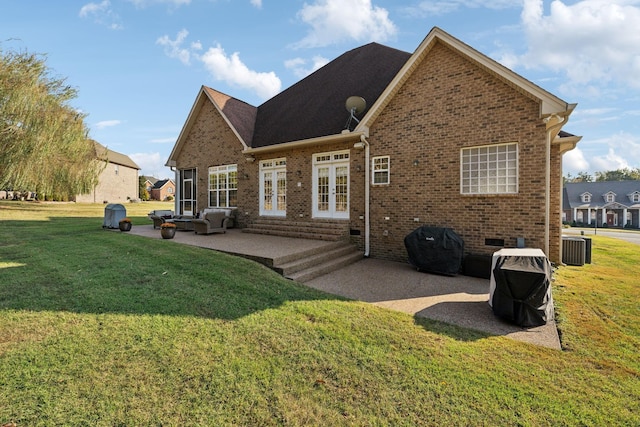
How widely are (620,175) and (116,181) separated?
10829 centimetres

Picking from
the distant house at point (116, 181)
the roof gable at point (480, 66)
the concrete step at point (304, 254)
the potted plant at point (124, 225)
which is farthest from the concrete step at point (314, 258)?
the distant house at point (116, 181)

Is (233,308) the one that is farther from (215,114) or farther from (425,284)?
(215,114)

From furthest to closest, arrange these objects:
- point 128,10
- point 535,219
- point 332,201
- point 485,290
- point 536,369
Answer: point 332,201 → point 128,10 → point 535,219 → point 485,290 → point 536,369

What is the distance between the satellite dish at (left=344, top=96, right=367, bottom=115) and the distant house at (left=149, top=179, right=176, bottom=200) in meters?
61.5

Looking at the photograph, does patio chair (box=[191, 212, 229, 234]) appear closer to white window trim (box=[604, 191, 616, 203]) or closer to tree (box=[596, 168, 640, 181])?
white window trim (box=[604, 191, 616, 203])

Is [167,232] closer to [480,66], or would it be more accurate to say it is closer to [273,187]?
[273,187]

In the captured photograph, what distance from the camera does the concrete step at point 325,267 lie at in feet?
21.7

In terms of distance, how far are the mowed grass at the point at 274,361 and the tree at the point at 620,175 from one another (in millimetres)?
94137

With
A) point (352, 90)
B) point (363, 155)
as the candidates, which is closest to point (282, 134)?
point (352, 90)

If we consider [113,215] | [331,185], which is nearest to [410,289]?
[331,185]

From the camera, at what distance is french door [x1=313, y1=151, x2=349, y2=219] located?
1042 centimetres

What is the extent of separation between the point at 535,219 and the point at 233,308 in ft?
25.1

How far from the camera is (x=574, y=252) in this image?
29.5 ft

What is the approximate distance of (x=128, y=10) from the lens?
9078 mm
